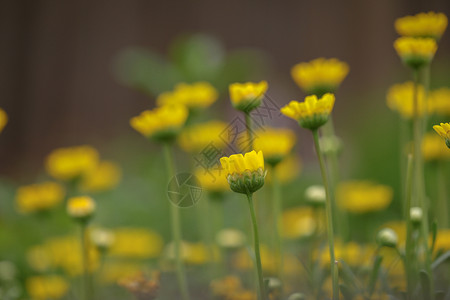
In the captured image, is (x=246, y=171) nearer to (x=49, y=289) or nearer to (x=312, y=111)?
(x=312, y=111)

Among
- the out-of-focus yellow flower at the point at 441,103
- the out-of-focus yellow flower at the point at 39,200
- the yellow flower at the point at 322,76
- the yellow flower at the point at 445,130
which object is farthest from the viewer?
the out-of-focus yellow flower at the point at 39,200

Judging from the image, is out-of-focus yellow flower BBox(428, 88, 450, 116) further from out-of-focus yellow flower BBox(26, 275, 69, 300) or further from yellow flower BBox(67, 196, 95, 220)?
out-of-focus yellow flower BBox(26, 275, 69, 300)

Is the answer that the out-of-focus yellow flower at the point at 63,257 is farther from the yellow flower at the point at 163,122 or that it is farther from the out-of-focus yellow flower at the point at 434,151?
the out-of-focus yellow flower at the point at 434,151

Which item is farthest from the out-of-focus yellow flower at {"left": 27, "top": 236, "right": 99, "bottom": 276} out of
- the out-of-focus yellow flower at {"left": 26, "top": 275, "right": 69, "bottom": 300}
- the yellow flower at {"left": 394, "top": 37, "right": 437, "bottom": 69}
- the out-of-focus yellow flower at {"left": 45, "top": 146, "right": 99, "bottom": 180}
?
the yellow flower at {"left": 394, "top": 37, "right": 437, "bottom": 69}

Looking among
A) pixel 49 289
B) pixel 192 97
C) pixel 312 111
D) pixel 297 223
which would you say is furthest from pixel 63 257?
pixel 312 111

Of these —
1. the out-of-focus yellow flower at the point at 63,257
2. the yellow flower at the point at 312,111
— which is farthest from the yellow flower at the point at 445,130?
the out-of-focus yellow flower at the point at 63,257
